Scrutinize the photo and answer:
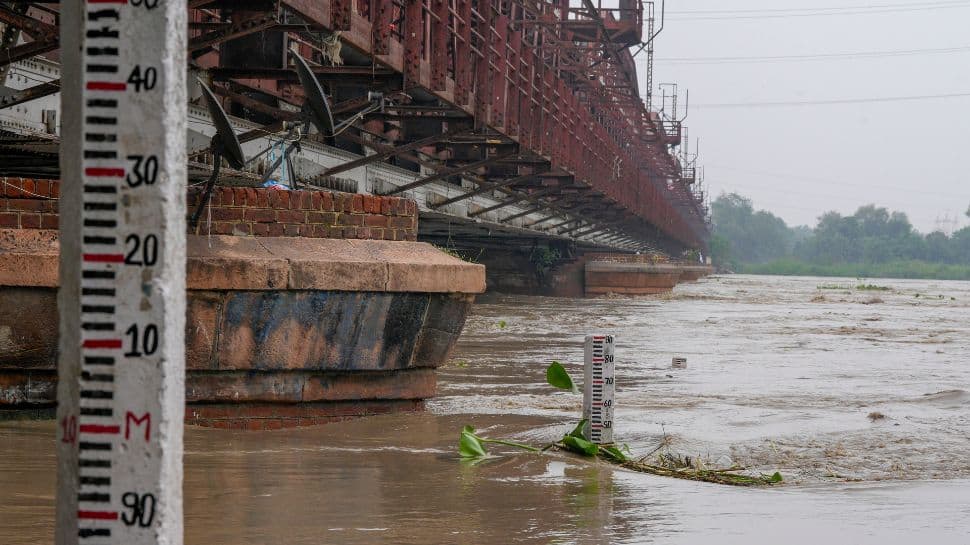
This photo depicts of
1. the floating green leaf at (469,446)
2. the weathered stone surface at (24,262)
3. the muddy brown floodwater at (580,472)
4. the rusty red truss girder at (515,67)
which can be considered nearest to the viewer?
the muddy brown floodwater at (580,472)

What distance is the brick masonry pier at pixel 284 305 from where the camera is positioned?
7.77 metres

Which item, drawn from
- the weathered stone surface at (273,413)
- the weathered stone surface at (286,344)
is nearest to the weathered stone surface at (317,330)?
the weathered stone surface at (286,344)

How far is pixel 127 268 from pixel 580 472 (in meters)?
5.30

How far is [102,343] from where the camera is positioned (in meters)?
2.10

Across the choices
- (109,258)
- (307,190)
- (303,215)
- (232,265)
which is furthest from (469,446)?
(109,258)

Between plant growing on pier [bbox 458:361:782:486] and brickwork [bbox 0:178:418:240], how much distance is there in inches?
70.9

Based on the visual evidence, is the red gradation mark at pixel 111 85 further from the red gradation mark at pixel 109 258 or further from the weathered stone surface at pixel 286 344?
the weathered stone surface at pixel 286 344

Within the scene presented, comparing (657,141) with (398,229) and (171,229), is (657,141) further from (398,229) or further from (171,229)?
(171,229)

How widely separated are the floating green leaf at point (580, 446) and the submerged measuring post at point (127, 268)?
5711 millimetres

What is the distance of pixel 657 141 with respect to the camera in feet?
260

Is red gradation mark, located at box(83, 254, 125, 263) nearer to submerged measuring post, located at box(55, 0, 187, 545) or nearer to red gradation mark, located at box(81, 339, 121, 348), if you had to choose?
submerged measuring post, located at box(55, 0, 187, 545)

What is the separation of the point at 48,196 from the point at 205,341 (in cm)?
129

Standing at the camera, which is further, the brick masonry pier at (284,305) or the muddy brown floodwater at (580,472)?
the brick masonry pier at (284,305)

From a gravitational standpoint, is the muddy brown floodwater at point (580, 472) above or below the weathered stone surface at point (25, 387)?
below
